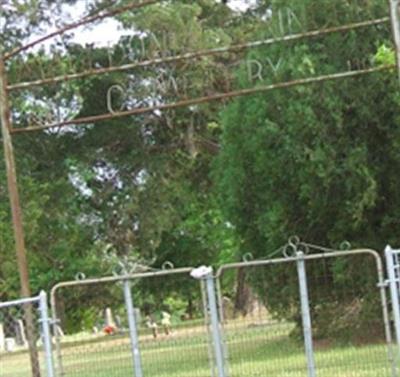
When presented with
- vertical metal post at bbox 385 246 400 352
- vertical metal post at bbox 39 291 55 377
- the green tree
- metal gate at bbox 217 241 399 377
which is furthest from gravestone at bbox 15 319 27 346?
vertical metal post at bbox 385 246 400 352

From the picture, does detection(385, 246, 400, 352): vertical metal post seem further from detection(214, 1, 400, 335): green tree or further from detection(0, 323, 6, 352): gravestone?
detection(214, 1, 400, 335): green tree

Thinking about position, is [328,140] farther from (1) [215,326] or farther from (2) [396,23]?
(2) [396,23]

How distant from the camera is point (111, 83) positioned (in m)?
27.6

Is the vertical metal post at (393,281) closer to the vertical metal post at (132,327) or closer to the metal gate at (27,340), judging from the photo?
the vertical metal post at (132,327)

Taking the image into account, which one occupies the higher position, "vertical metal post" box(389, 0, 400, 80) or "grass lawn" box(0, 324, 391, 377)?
"vertical metal post" box(389, 0, 400, 80)

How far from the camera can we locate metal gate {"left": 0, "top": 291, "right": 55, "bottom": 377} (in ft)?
33.2

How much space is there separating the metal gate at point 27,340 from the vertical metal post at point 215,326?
4.84 feet

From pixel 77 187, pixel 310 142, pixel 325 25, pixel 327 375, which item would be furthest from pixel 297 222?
pixel 77 187

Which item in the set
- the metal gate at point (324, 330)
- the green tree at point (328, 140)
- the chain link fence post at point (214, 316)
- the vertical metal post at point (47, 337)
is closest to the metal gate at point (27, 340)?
the vertical metal post at point (47, 337)

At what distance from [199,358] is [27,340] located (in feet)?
11.0

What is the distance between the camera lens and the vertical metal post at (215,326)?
10441 mm

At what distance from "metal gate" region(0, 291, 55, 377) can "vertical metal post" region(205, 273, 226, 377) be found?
1475 mm

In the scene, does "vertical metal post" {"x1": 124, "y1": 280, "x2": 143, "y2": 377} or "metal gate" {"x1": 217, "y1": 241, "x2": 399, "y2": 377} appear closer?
"vertical metal post" {"x1": 124, "y1": 280, "x2": 143, "y2": 377}

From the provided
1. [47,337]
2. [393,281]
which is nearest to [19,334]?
[47,337]
